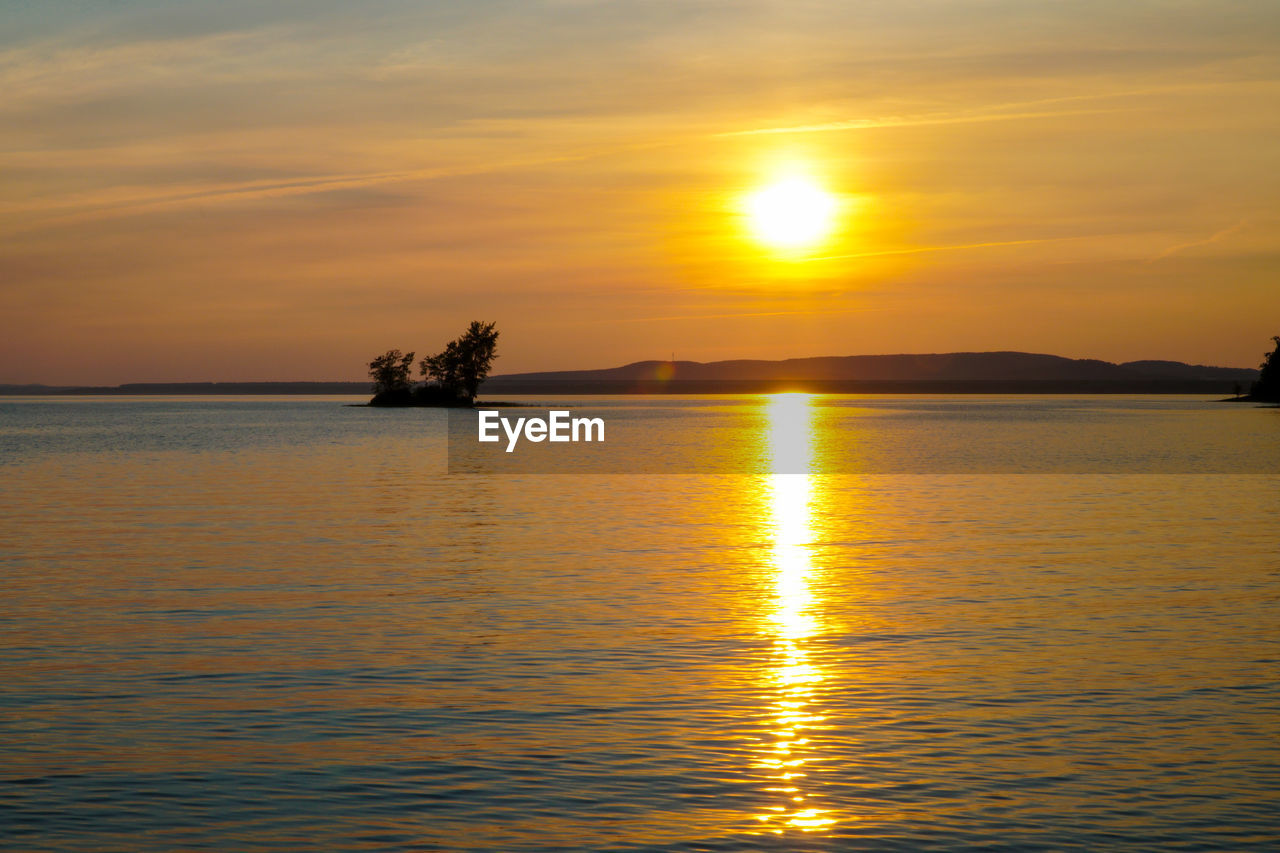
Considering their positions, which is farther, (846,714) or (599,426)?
(599,426)

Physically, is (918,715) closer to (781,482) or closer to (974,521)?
(974,521)

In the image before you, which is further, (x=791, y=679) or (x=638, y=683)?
(x=791, y=679)

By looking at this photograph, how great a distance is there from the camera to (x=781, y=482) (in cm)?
6756

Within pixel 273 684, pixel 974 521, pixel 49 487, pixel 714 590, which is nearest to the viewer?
pixel 273 684

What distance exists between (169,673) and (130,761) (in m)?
5.08

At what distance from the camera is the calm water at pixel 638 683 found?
14.0m

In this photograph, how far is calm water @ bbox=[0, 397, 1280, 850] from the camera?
553 inches

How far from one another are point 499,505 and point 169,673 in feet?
108

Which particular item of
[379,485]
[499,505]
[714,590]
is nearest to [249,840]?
[714,590]

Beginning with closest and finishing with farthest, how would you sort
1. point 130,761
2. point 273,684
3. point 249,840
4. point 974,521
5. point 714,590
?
1. point 249,840
2. point 130,761
3. point 273,684
4. point 714,590
5. point 974,521

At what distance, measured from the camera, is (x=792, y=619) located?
26.2 metres

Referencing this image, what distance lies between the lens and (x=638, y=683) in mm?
20047

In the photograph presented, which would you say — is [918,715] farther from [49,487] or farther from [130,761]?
[49,487]

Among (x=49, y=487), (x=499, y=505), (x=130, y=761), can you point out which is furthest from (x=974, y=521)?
(x=49, y=487)
